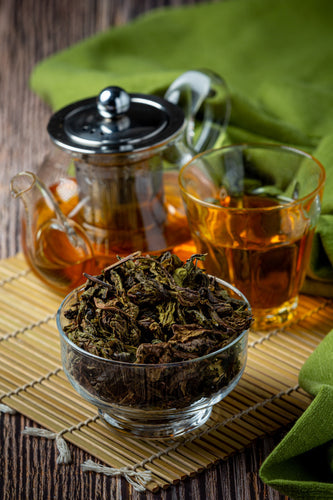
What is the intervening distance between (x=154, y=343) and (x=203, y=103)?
674mm

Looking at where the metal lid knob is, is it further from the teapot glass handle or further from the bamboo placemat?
the bamboo placemat

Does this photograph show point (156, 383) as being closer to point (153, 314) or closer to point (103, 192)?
point (153, 314)

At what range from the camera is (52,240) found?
1121 mm

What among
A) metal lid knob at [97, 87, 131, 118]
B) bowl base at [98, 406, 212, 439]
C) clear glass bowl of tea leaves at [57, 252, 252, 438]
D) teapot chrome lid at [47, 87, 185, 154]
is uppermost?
metal lid knob at [97, 87, 131, 118]

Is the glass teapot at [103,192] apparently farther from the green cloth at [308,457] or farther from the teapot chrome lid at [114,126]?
the green cloth at [308,457]

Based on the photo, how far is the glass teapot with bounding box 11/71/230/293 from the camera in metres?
1.06

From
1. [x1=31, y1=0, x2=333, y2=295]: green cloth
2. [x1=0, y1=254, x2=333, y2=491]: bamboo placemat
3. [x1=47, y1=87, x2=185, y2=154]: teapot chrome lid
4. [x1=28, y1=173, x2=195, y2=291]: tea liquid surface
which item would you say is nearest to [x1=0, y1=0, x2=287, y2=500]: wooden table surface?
[x1=0, y1=254, x2=333, y2=491]: bamboo placemat

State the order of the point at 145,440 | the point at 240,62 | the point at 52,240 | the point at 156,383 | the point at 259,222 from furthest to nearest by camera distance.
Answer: the point at 240,62 → the point at 52,240 → the point at 259,222 → the point at 145,440 → the point at 156,383

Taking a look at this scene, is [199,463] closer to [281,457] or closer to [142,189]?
[281,457]

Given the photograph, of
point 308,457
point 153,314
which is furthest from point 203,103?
point 308,457

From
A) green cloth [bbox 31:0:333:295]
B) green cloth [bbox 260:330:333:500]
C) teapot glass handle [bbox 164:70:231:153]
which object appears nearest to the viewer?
green cloth [bbox 260:330:333:500]

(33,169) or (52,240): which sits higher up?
(52,240)

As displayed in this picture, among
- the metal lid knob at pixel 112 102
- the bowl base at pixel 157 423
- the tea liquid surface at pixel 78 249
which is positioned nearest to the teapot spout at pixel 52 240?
the tea liquid surface at pixel 78 249

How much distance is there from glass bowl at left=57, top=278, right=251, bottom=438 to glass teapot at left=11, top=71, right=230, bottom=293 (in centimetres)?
25
